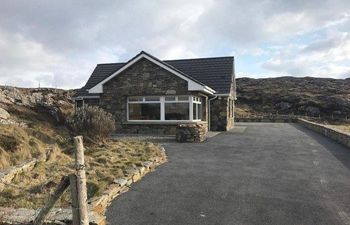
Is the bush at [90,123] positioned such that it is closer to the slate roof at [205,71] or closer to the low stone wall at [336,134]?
the low stone wall at [336,134]

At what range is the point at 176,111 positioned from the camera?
2062 cm

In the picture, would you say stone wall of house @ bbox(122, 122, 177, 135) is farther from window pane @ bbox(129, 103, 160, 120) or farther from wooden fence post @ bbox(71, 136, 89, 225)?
wooden fence post @ bbox(71, 136, 89, 225)

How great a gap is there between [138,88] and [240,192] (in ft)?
46.7

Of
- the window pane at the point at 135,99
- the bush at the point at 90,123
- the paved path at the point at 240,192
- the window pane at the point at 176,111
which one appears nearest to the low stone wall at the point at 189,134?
the window pane at the point at 176,111

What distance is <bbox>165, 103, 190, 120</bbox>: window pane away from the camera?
20508mm

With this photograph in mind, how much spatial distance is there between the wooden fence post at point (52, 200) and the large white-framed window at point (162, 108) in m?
15.7

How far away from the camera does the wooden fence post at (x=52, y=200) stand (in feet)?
15.6

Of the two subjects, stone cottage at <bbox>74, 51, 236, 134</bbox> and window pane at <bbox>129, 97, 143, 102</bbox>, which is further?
window pane at <bbox>129, 97, 143, 102</bbox>

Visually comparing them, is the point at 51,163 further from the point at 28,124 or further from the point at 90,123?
the point at 28,124

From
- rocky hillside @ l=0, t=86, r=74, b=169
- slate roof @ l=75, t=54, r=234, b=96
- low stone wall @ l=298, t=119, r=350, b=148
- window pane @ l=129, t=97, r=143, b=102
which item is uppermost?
slate roof @ l=75, t=54, r=234, b=96

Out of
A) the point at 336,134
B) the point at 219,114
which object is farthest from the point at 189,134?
the point at 219,114

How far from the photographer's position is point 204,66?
26703 mm

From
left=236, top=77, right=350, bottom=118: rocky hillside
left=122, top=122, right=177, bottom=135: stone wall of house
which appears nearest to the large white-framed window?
left=122, top=122, right=177, bottom=135: stone wall of house

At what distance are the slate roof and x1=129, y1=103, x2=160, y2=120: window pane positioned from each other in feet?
15.1
